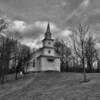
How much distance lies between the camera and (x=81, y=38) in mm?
17094

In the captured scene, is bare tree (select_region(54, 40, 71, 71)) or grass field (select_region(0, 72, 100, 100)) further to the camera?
bare tree (select_region(54, 40, 71, 71))

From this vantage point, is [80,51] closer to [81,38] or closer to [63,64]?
[81,38]

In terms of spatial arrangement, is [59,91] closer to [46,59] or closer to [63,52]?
[46,59]

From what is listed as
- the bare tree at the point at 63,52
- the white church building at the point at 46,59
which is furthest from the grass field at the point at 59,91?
the bare tree at the point at 63,52

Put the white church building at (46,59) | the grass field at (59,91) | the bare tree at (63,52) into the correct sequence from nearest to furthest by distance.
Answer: the grass field at (59,91) → the white church building at (46,59) → the bare tree at (63,52)

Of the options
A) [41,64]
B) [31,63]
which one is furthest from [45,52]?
[31,63]

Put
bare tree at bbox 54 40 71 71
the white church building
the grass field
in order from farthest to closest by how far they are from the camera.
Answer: bare tree at bbox 54 40 71 71
the white church building
the grass field

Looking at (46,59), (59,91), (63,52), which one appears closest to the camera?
(59,91)

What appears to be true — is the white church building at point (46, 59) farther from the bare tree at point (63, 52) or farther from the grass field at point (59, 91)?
the bare tree at point (63, 52)

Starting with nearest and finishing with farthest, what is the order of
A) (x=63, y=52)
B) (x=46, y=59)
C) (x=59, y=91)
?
(x=59, y=91), (x=46, y=59), (x=63, y=52)

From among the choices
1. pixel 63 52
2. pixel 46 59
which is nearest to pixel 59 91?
pixel 46 59

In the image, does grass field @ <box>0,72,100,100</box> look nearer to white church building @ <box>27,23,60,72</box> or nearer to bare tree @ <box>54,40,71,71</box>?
white church building @ <box>27,23,60,72</box>

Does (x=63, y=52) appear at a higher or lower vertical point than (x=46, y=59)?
higher

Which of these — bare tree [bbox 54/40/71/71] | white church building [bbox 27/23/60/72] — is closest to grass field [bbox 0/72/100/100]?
white church building [bbox 27/23/60/72]
